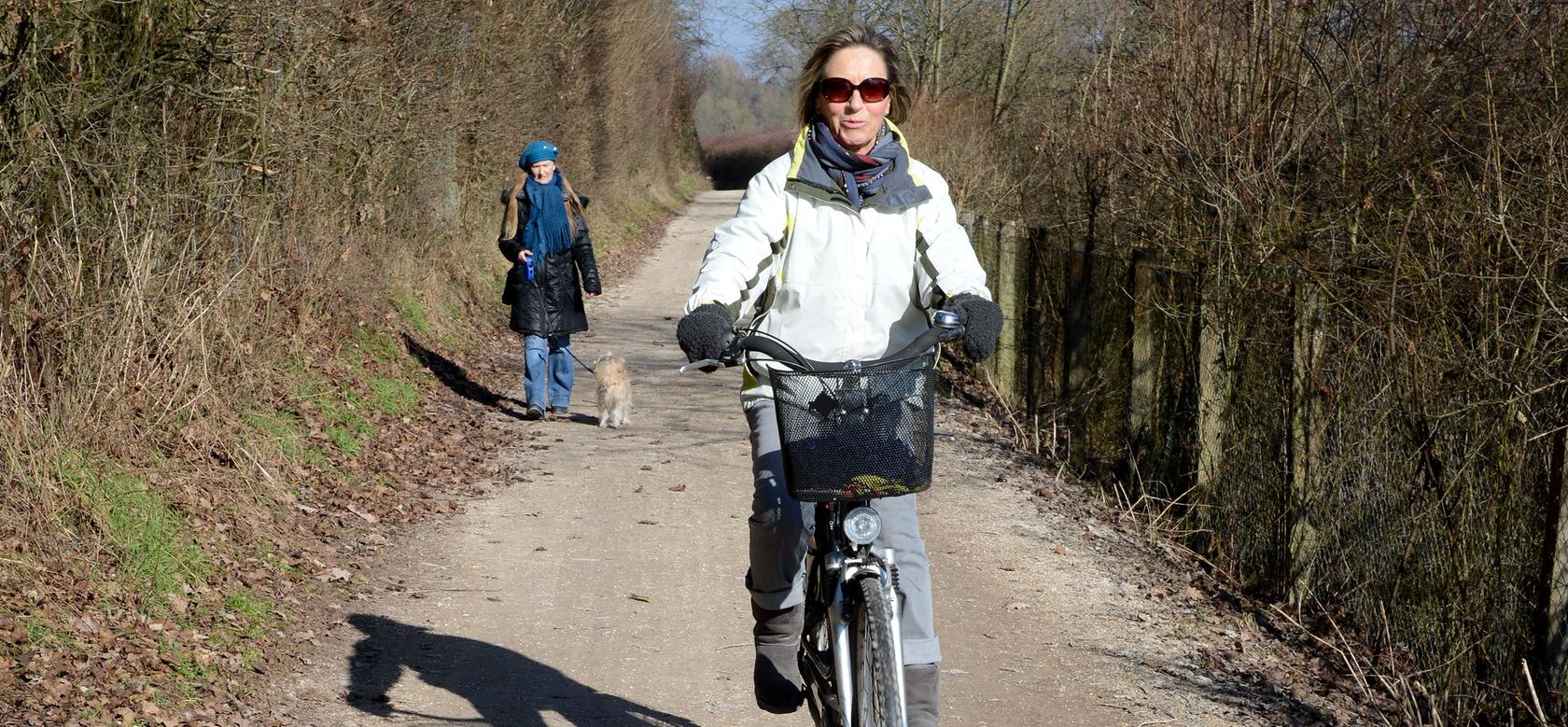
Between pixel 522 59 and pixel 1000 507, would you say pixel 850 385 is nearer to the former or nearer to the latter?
pixel 1000 507

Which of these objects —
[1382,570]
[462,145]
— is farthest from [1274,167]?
[462,145]

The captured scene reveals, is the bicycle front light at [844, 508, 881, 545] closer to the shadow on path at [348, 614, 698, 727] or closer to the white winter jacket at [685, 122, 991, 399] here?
the white winter jacket at [685, 122, 991, 399]

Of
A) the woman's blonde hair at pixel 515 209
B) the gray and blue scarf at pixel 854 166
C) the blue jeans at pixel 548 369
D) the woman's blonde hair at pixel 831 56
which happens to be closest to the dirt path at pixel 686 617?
the blue jeans at pixel 548 369

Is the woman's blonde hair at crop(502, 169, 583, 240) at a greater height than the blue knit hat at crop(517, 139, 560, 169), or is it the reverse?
the blue knit hat at crop(517, 139, 560, 169)

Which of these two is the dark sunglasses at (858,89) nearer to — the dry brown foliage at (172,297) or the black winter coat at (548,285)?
the dry brown foliage at (172,297)

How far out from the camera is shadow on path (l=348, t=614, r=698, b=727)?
5.06 meters

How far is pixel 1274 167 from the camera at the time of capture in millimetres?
7582

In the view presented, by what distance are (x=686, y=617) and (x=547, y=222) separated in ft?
17.2

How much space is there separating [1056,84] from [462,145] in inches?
285

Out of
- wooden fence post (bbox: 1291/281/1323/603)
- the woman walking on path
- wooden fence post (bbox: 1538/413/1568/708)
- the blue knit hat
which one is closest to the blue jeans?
the woman walking on path

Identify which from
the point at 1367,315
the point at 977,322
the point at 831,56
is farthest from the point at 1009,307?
the point at 977,322

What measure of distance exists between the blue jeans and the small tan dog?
0.53 meters

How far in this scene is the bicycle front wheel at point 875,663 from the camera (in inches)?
131

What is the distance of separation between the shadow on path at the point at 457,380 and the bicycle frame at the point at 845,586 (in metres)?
7.77
